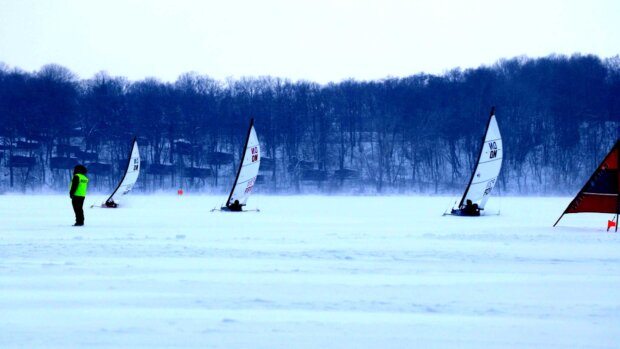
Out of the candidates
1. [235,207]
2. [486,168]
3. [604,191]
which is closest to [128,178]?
[235,207]

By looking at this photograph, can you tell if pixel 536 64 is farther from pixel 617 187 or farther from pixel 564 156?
pixel 617 187

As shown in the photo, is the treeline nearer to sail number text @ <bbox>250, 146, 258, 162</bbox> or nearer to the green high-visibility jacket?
sail number text @ <bbox>250, 146, 258, 162</bbox>

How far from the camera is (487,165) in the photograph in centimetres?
2442

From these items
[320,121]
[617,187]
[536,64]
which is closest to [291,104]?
[320,121]

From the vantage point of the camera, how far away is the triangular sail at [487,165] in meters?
24.4

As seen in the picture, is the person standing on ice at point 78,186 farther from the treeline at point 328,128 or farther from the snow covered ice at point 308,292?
the treeline at point 328,128

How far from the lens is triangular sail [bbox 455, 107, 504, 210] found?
24.4m

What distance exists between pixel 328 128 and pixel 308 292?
3054 inches

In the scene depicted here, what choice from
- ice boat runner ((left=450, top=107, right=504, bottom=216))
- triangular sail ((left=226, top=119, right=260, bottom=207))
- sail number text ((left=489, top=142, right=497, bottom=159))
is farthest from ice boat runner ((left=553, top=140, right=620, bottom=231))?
triangular sail ((left=226, top=119, right=260, bottom=207))

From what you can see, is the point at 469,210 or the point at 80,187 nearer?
the point at 80,187

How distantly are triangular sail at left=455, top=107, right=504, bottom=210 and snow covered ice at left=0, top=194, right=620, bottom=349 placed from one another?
403 inches

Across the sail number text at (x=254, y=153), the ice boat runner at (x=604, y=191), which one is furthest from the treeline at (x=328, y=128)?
the ice boat runner at (x=604, y=191)

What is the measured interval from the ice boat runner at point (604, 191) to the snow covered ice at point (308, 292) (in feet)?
7.19

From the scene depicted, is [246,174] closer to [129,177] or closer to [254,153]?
[254,153]
